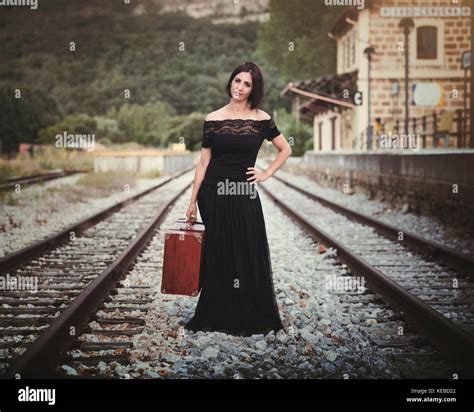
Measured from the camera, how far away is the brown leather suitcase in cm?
496

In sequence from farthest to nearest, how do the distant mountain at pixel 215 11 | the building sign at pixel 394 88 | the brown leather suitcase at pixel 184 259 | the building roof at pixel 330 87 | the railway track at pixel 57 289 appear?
the distant mountain at pixel 215 11
the building roof at pixel 330 87
the building sign at pixel 394 88
the brown leather suitcase at pixel 184 259
the railway track at pixel 57 289

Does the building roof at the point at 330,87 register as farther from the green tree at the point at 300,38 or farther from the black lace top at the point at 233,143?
the black lace top at the point at 233,143

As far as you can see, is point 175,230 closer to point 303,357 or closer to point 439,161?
point 303,357

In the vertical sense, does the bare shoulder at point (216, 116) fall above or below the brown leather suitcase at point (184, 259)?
above

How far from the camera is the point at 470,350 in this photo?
4164 millimetres

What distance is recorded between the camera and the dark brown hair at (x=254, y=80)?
4.63 meters

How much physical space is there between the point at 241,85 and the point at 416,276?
3.59 m

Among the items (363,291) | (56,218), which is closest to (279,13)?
(56,218)

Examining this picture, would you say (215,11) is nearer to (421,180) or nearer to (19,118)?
(19,118)

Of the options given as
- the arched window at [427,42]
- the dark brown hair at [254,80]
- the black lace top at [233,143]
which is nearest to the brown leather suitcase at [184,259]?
the black lace top at [233,143]

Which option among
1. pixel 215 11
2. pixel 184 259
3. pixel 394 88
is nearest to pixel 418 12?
pixel 394 88

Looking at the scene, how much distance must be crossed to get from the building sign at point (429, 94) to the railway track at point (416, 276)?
1783 centimetres

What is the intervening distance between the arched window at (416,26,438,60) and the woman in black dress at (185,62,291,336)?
26537 mm

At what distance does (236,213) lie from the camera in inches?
194
